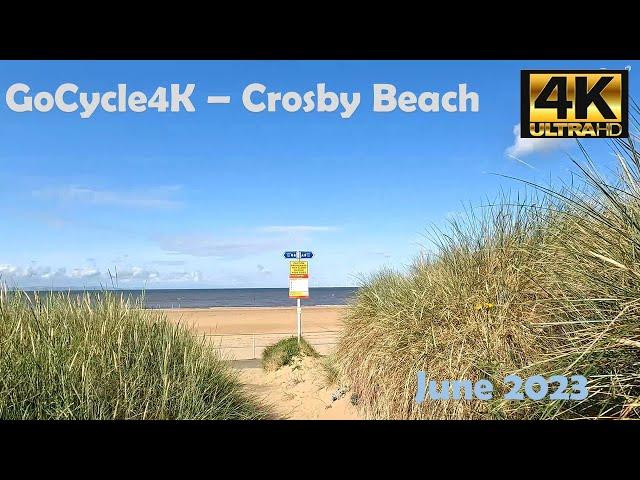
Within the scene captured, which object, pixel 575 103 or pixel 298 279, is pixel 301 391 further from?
pixel 575 103

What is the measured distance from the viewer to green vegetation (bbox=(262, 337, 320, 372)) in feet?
26.9

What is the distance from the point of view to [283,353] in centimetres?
834

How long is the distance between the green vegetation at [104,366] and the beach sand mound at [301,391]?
1066 millimetres

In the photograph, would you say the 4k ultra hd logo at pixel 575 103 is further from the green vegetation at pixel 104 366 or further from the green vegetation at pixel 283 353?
the green vegetation at pixel 283 353

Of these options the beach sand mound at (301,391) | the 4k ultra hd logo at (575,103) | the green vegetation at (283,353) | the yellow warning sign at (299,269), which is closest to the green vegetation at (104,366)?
the beach sand mound at (301,391)

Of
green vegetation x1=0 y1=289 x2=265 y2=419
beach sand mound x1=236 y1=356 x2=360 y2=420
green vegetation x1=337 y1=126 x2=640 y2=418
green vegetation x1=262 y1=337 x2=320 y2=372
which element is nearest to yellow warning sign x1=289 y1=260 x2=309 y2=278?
green vegetation x1=262 y1=337 x2=320 y2=372

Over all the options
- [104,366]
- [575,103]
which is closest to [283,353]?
[104,366]

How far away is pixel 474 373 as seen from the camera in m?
3.92

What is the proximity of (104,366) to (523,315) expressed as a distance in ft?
10.3

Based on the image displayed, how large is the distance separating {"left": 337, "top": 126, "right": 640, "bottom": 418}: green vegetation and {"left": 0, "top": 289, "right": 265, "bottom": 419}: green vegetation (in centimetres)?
143

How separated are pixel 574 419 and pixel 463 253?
7.94 ft

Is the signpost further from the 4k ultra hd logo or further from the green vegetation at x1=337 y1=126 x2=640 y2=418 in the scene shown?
the 4k ultra hd logo

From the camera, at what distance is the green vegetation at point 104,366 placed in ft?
11.8
